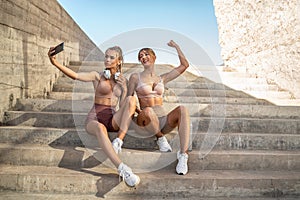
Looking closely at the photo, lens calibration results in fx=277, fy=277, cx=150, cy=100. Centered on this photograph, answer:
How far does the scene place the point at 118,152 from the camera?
233 cm

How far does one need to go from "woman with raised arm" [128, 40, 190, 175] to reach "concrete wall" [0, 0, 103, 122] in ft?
4.21

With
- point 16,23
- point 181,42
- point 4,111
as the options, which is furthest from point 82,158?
point 16,23

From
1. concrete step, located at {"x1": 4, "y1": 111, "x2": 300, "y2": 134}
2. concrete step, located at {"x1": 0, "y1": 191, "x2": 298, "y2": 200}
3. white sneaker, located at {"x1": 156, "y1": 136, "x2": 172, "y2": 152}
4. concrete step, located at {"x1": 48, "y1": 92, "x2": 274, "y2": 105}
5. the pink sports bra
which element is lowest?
concrete step, located at {"x1": 0, "y1": 191, "x2": 298, "y2": 200}

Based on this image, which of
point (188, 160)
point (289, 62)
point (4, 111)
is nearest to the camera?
point (188, 160)

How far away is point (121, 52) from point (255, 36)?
131 inches

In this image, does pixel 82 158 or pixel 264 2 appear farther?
pixel 264 2

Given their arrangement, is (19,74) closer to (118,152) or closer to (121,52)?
(121,52)

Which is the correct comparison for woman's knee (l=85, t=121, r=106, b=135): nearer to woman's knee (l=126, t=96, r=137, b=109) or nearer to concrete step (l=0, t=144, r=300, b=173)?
concrete step (l=0, t=144, r=300, b=173)

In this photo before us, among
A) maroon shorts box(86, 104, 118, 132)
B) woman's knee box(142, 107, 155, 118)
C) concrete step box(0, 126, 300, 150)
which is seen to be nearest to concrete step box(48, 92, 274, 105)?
concrete step box(0, 126, 300, 150)

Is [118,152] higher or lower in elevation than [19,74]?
lower

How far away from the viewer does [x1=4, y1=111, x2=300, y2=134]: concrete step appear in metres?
2.88

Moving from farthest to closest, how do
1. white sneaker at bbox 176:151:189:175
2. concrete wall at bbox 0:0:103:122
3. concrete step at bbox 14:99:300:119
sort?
concrete step at bbox 14:99:300:119 → concrete wall at bbox 0:0:103:122 → white sneaker at bbox 176:151:189:175

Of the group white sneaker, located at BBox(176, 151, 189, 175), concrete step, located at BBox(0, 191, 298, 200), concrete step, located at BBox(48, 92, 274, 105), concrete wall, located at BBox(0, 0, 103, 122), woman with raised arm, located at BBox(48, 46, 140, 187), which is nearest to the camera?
concrete step, located at BBox(0, 191, 298, 200)

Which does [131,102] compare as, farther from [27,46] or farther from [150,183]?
[27,46]
